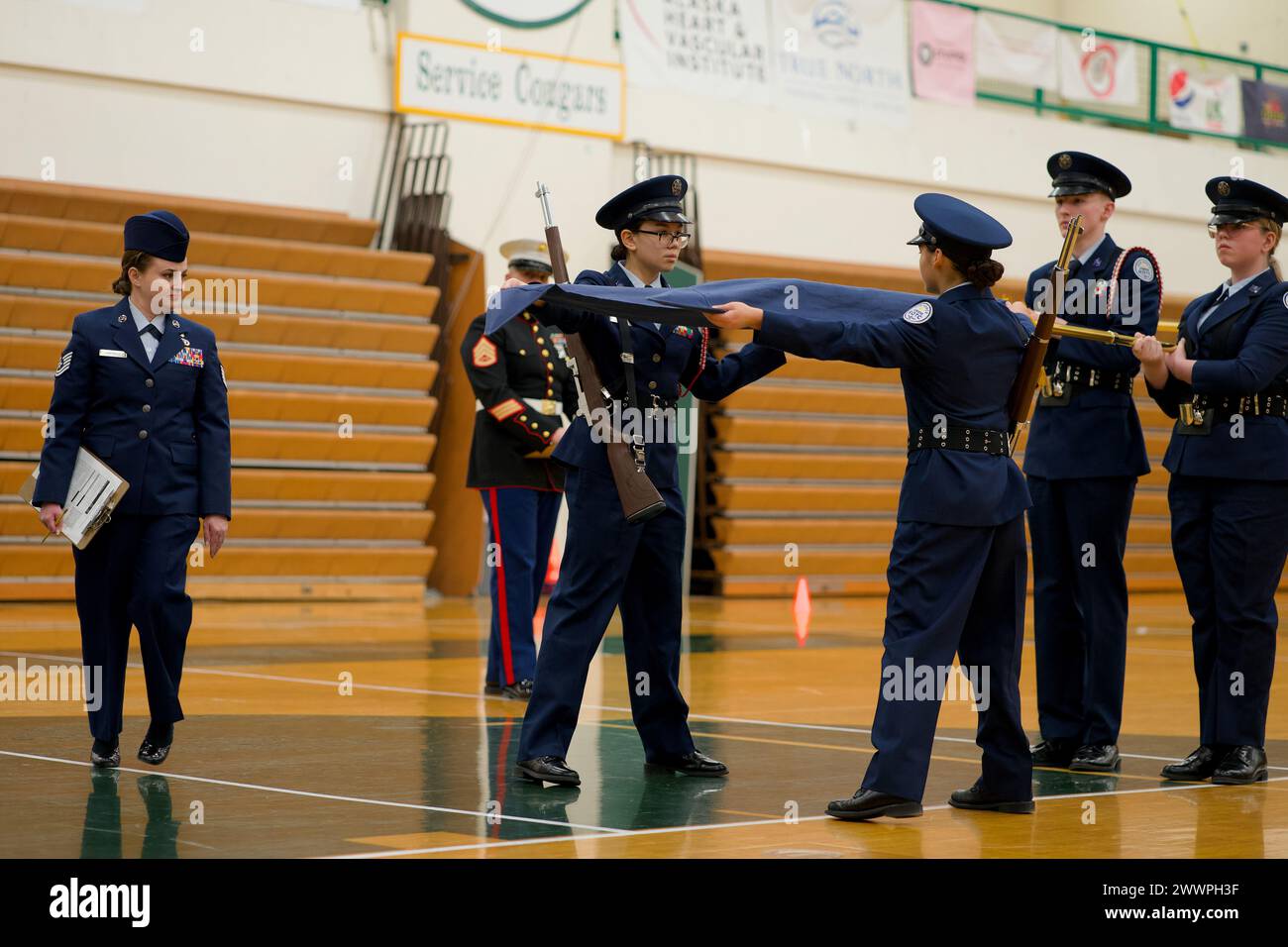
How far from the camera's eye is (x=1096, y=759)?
564 cm

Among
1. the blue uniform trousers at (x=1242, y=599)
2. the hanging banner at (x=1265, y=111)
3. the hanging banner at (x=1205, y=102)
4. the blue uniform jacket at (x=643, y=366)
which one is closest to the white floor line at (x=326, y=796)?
the blue uniform jacket at (x=643, y=366)

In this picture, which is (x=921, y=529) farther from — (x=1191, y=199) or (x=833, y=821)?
(x=1191, y=199)

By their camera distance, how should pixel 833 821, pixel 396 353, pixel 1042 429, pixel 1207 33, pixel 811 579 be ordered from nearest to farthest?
1. pixel 833 821
2. pixel 1042 429
3. pixel 396 353
4. pixel 811 579
5. pixel 1207 33

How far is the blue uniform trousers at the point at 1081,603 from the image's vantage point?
A: 5.82 meters

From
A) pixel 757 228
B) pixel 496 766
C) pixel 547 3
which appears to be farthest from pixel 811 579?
pixel 496 766

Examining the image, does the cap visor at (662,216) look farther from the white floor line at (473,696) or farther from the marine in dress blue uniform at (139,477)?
the white floor line at (473,696)

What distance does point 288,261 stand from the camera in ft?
40.6

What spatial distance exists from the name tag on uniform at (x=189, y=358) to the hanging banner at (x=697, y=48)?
8.99 metres

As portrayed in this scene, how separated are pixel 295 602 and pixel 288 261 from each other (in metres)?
2.43

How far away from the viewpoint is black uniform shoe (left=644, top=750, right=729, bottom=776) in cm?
534

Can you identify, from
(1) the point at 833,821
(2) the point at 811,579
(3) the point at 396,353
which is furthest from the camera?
(2) the point at 811,579

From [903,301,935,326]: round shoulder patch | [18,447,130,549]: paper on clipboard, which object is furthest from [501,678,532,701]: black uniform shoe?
[903,301,935,326]: round shoulder patch

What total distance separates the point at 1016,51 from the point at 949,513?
1263 centimetres

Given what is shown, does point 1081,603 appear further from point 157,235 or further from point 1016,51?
point 1016,51
